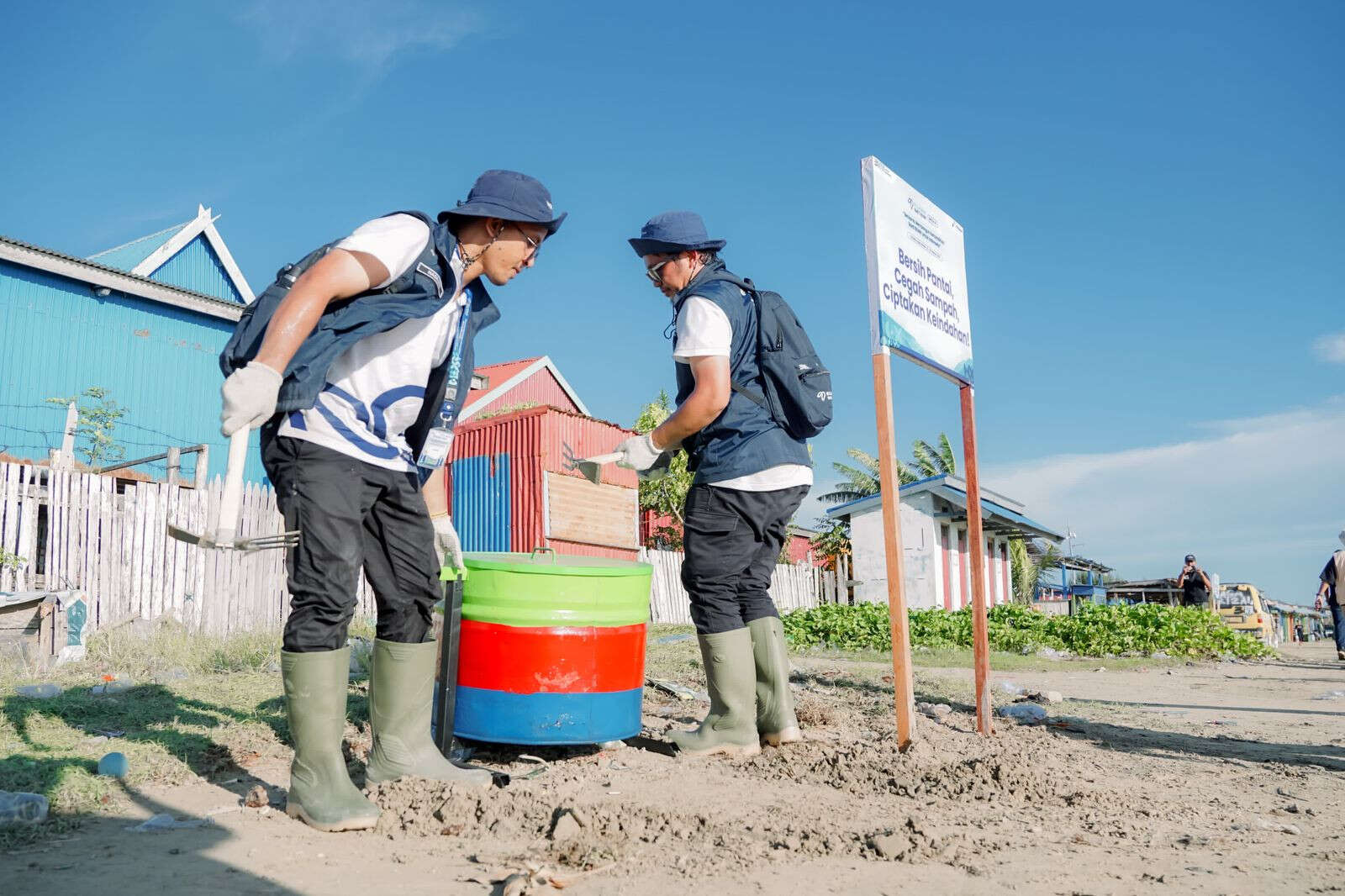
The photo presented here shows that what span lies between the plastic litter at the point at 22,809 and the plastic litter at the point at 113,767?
47 cm

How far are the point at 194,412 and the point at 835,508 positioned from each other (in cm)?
1411

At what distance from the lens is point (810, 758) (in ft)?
11.5

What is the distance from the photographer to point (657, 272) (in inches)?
157

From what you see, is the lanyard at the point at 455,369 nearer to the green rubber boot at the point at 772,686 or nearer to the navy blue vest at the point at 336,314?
the navy blue vest at the point at 336,314

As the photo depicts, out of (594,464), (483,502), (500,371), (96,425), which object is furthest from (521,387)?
(594,464)

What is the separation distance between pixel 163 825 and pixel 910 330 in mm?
3496

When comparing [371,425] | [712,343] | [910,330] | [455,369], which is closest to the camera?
[371,425]

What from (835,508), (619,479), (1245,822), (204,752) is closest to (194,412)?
(619,479)

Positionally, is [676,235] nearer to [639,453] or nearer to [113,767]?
[639,453]

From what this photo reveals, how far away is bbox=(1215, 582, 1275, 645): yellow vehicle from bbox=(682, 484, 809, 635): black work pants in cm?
1796

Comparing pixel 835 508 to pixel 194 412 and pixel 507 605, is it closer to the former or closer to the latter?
pixel 194 412

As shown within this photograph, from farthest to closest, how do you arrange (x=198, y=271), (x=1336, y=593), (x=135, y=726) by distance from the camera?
(x=198, y=271)
(x=1336, y=593)
(x=135, y=726)

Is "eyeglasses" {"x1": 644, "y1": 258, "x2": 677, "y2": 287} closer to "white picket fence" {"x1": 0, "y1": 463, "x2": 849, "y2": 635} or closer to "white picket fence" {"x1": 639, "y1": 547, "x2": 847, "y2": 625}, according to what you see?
"white picket fence" {"x1": 0, "y1": 463, "x2": 849, "y2": 635}

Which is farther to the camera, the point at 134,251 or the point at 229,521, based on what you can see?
the point at 134,251
